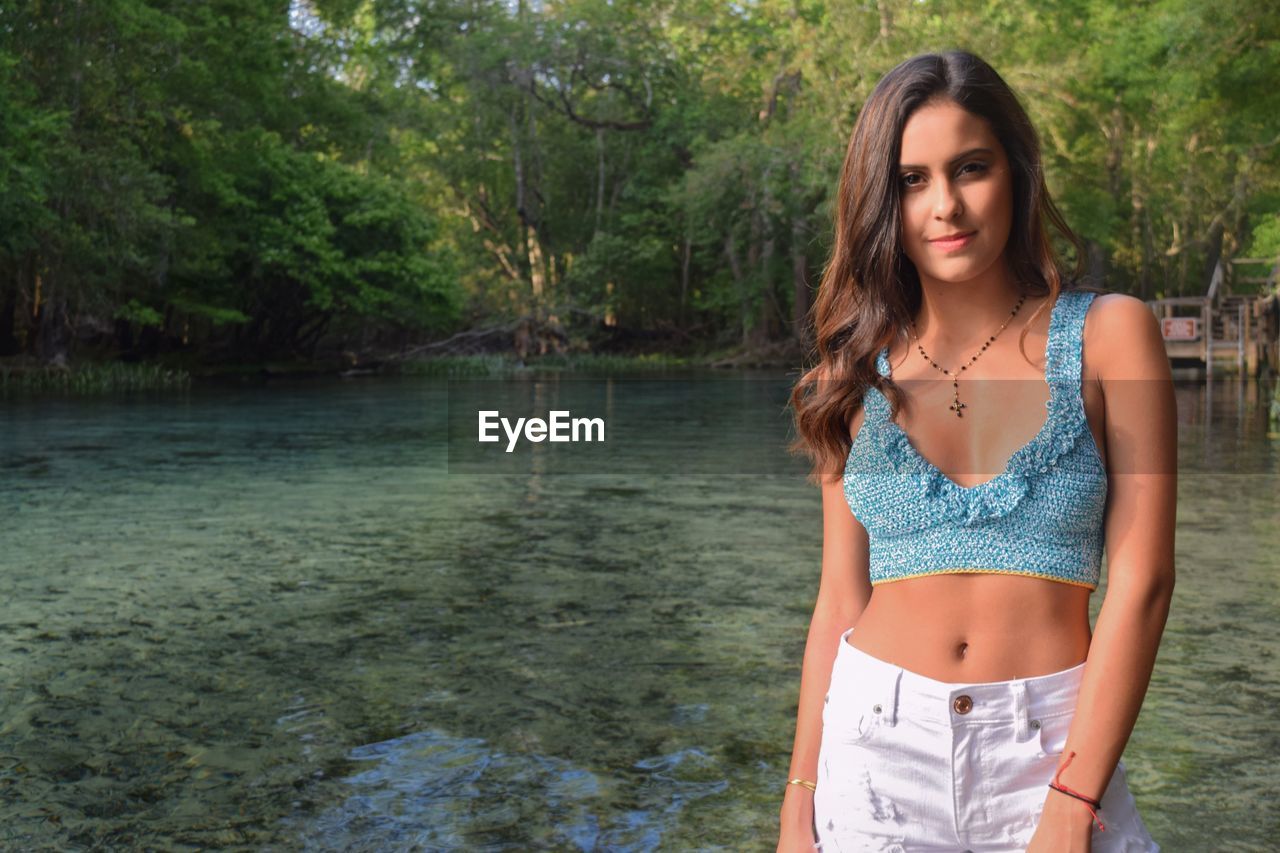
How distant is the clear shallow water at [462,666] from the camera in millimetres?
4250

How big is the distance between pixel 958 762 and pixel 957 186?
74 centimetres

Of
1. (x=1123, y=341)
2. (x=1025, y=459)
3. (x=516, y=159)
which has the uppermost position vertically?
(x=516, y=159)

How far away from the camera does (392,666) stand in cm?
596

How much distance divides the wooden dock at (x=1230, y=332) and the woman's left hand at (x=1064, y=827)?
2838 cm

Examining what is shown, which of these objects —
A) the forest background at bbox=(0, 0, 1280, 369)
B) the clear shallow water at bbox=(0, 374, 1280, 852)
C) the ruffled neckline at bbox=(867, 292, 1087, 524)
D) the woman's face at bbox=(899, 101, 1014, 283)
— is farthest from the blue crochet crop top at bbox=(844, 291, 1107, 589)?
the forest background at bbox=(0, 0, 1280, 369)

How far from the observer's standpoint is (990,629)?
1839 mm

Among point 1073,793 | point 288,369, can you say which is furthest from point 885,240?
point 288,369

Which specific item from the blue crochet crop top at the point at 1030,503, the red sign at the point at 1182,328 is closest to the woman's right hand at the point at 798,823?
the blue crochet crop top at the point at 1030,503

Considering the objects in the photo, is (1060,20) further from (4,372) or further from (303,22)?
(4,372)

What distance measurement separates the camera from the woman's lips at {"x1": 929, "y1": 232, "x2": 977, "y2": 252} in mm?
1912

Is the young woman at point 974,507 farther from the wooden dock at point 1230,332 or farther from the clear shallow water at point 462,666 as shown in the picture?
the wooden dock at point 1230,332

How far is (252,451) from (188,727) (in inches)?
454

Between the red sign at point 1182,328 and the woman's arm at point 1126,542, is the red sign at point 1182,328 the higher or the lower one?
the higher one

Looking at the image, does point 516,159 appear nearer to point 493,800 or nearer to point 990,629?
point 493,800
